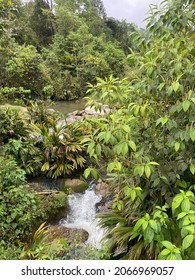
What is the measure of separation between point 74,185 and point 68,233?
132cm

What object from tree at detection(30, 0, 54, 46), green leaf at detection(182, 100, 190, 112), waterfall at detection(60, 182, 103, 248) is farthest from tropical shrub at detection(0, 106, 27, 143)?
tree at detection(30, 0, 54, 46)

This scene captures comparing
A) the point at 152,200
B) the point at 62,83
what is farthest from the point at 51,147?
the point at 62,83

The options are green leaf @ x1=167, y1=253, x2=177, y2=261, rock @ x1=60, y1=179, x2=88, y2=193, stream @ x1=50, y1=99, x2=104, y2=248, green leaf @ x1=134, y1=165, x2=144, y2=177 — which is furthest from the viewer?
rock @ x1=60, y1=179, x2=88, y2=193

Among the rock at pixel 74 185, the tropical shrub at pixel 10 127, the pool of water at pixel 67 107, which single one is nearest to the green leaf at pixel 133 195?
the rock at pixel 74 185

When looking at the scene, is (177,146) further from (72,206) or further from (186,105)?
(72,206)

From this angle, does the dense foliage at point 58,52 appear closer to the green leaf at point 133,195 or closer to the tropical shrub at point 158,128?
the tropical shrub at point 158,128

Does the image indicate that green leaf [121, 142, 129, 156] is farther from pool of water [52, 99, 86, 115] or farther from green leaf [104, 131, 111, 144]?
Answer: pool of water [52, 99, 86, 115]

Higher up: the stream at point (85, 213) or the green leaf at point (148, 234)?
the green leaf at point (148, 234)

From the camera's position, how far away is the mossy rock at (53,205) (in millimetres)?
4727

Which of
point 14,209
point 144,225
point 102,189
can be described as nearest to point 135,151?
point 144,225

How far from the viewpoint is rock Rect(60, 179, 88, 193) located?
5.57 m

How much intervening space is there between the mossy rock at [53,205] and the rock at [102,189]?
800 mm

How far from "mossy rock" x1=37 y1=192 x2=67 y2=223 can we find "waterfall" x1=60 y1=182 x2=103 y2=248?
0.13 m
